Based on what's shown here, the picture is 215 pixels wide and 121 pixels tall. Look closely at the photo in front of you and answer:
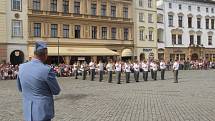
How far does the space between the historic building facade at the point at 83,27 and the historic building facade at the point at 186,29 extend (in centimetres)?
898

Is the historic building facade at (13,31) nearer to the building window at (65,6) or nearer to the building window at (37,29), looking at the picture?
the building window at (37,29)

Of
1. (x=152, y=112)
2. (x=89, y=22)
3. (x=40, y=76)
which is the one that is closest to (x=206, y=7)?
(x=89, y=22)

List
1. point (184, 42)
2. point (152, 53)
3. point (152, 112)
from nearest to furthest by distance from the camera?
point (152, 112) → point (152, 53) → point (184, 42)

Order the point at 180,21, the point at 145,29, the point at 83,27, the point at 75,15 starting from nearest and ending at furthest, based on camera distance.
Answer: the point at 75,15 < the point at 83,27 < the point at 145,29 < the point at 180,21

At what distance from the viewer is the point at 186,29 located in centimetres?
7119

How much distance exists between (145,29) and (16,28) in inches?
873

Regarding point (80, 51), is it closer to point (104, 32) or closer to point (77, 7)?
point (77, 7)

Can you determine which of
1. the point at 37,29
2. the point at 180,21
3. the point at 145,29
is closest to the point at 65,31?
the point at 37,29

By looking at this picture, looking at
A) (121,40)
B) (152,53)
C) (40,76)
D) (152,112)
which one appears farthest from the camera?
(152,53)

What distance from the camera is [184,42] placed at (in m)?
70.6

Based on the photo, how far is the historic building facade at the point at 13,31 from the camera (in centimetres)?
4697

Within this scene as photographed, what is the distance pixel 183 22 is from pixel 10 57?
33717 millimetres

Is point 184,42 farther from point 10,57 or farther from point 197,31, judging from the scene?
point 10,57

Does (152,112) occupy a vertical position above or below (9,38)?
below
